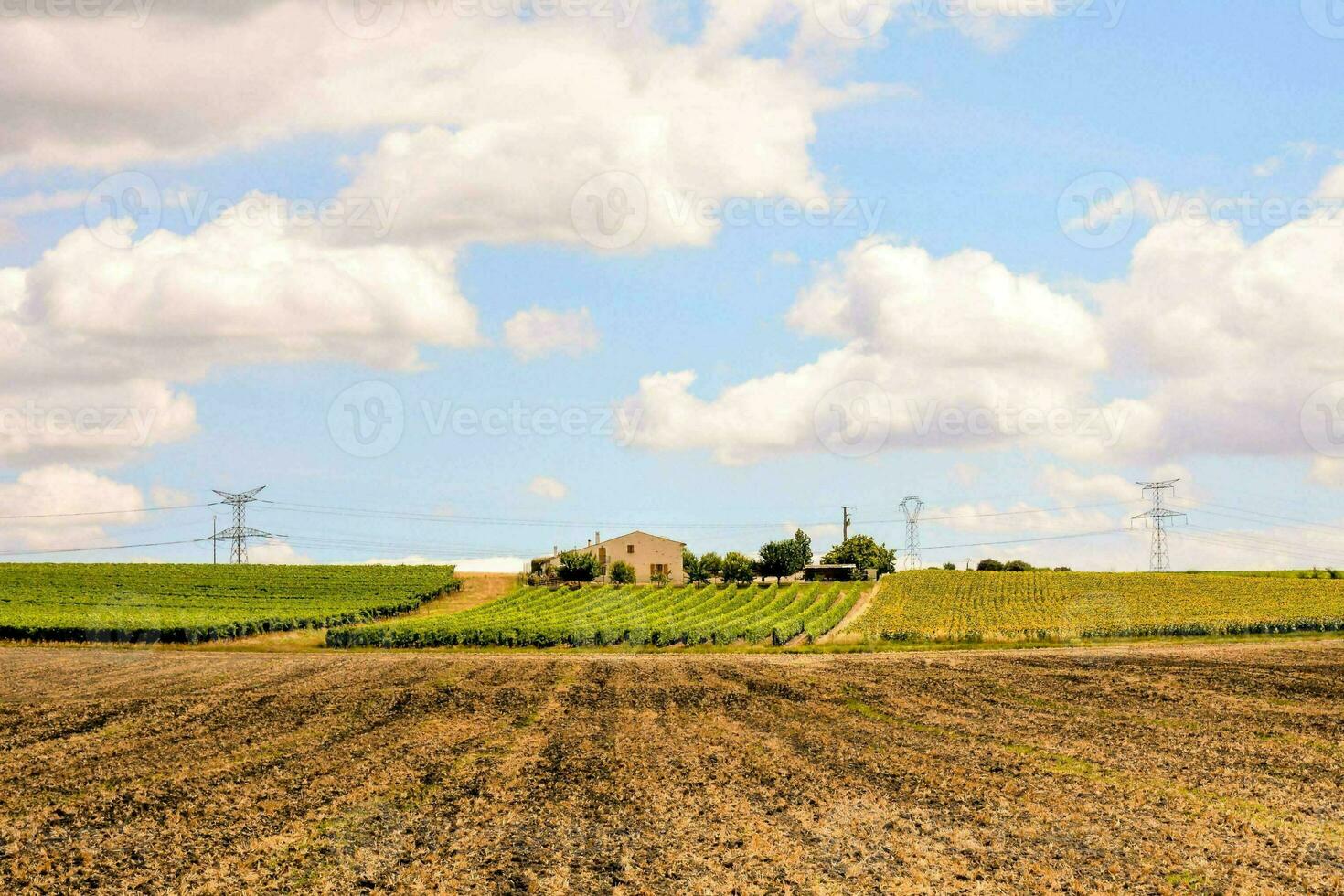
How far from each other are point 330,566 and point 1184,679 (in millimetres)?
111039

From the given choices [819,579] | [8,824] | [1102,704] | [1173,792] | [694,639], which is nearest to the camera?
[8,824]

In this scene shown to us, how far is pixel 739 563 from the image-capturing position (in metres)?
148

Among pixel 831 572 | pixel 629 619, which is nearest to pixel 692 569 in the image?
pixel 831 572

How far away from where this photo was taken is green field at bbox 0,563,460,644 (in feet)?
279

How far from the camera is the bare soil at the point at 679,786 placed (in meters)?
20.2

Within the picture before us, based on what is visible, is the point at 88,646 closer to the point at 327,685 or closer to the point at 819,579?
the point at 327,685

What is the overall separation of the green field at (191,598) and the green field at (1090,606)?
48517 mm

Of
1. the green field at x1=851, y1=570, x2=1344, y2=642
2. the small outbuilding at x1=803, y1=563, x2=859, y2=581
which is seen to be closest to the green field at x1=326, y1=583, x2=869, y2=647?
the green field at x1=851, y1=570, x2=1344, y2=642

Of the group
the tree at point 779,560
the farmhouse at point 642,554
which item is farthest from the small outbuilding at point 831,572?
the farmhouse at point 642,554

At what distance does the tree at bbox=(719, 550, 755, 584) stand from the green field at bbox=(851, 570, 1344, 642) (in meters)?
18.5

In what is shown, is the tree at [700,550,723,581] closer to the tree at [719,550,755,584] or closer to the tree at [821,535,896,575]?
the tree at [719,550,755,584]

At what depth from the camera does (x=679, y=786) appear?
2658 centimetres

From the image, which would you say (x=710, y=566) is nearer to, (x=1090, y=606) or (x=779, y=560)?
(x=779, y=560)

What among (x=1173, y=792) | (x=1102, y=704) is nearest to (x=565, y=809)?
(x=1173, y=792)
